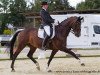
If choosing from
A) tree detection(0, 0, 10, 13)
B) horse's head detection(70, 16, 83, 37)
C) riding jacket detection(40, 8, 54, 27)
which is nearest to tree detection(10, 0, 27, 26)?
tree detection(0, 0, 10, 13)

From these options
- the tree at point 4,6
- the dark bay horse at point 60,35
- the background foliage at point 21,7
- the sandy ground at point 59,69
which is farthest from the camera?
the tree at point 4,6

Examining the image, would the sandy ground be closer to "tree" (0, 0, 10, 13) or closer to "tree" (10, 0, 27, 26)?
"tree" (10, 0, 27, 26)

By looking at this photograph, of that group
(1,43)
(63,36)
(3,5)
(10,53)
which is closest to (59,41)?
(63,36)

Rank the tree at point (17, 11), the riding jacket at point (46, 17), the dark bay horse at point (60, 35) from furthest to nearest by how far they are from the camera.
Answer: the tree at point (17, 11)
the dark bay horse at point (60, 35)
the riding jacket at point (46, 17)

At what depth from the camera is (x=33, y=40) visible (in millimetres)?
17484

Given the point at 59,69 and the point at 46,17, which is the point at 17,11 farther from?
the point at 46,17

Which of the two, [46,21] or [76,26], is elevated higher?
[46,21]

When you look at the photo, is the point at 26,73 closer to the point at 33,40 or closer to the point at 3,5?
the point at 33,40

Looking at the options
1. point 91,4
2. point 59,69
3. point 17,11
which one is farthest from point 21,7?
point 59,69

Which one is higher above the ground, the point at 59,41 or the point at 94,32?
the point at 59,41

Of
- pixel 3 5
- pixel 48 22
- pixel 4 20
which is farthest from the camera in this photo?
pixel 3 5

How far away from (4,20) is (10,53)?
76971 millimetres

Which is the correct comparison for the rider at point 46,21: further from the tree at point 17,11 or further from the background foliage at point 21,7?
the tree at point 17,11

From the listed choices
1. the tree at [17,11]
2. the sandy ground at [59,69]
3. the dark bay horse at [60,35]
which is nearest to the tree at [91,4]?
the tree at [17,11]
